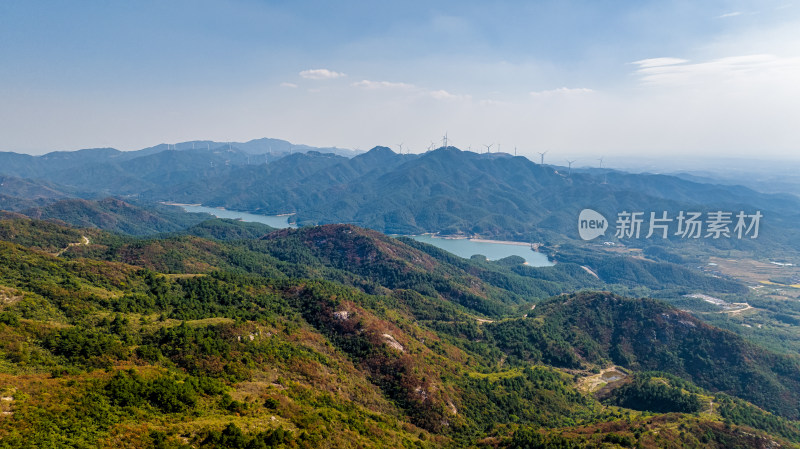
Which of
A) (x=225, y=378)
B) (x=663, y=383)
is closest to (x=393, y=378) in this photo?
(x=225, y=378)

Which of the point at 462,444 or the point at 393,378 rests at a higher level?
the point at 393,378

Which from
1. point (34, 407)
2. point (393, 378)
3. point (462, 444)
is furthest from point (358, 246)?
point (34, 407)

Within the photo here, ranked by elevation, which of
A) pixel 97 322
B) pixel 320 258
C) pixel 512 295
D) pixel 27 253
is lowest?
pixel 512 295

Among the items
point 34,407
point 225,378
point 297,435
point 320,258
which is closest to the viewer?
point 34,407

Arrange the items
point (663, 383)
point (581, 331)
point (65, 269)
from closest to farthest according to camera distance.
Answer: point (65, 269) < point (663, 383) < point (581, 331)

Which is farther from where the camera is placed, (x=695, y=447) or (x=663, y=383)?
(x=663, y=383)

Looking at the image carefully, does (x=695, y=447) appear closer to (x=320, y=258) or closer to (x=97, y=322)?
(x=97, y=322)
